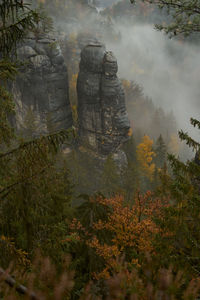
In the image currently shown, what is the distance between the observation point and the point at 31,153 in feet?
14.3

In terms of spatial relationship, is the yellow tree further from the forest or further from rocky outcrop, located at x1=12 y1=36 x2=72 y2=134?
rocky outcrop, located at x1=12 y1=36 x2=72 y2=134

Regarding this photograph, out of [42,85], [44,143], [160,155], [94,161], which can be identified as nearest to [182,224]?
[44,143]

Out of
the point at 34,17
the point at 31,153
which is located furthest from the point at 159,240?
the point at 34,17

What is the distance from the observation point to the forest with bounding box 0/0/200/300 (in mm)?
3859

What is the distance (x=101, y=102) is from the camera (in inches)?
1292

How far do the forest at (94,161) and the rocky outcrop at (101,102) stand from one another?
151 mm

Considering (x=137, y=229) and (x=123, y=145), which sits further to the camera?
(x=123, y=145)

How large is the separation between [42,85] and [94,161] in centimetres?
1340

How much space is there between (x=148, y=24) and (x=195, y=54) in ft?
100

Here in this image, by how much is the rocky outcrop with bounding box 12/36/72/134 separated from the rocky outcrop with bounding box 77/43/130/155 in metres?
3.29

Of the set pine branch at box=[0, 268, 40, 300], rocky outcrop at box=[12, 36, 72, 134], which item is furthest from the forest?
rocky outcrop at box=[12, 36, 72, 134]

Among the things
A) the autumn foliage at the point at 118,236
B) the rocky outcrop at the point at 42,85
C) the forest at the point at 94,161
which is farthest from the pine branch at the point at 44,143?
the rocky outcrop at the point at 42,85

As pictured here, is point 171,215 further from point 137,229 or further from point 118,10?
point 118,10

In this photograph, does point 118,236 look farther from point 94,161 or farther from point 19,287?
point 94,161
